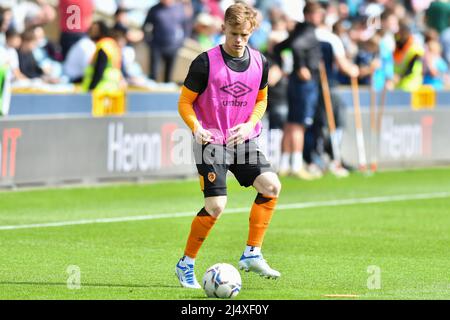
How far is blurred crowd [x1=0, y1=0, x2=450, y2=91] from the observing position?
21312 millimetres

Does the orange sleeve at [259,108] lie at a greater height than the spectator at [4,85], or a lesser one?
lesser

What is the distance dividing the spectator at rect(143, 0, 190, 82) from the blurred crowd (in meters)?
0.02

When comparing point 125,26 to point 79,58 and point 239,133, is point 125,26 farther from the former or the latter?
point 239,133

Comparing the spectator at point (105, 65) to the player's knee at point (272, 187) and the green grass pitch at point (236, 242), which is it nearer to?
the green grass pitch at point (236, 242)

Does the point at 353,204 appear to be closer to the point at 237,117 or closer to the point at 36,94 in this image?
the point at 36,94

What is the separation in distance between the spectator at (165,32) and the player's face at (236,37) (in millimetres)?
13469

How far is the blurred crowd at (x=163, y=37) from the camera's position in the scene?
2131 cm

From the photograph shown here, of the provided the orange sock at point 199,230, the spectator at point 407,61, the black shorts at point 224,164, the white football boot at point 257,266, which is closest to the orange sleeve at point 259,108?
the black shorts at point 224,164

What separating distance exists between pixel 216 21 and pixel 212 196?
51.6 ft

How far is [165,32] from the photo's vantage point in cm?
2400

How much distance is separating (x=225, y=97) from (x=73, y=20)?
40.3 ft

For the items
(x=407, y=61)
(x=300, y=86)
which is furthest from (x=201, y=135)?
(x=407, y=61)

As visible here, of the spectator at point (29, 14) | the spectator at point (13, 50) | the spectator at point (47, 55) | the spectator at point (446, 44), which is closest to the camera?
the spectator at point (13, 50)
